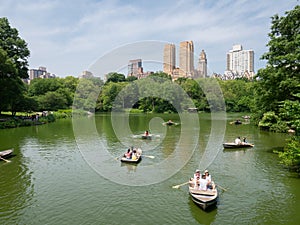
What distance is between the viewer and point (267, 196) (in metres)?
13.8

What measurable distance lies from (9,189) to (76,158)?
7966 millimetres

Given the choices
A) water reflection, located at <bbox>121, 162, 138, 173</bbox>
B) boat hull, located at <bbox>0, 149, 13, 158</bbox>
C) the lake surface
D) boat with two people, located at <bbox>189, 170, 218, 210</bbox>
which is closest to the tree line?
the lake surface

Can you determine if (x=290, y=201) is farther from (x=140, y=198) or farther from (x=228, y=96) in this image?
(x=228, y=96)

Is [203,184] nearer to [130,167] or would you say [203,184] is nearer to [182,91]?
[130,167]

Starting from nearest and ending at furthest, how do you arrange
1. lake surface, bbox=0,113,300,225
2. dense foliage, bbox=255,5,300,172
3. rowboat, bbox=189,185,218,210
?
lake surface, bbox=0,113,300,225 < rowboat, bbox=189,185,218,210 < dense foliage, bbox=255,5,300,172

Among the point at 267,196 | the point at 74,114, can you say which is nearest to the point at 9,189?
the point at 267,196

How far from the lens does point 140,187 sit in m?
15.2

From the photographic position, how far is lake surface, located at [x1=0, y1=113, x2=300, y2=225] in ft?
37.9

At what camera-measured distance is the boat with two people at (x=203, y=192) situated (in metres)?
12.0

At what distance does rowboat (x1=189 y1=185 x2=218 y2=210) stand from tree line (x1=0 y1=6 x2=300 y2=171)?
597cm

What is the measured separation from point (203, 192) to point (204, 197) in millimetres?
442

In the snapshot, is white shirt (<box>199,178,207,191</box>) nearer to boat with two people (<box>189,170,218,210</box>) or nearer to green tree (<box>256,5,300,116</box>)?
boat with two people (<box>189,170,218,210</box>)

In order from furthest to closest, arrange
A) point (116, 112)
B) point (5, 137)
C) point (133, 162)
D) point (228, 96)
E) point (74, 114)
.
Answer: point (228, 96)
point (116, 112)
point (74, 114)
point (5, 137)
point (133, 162)

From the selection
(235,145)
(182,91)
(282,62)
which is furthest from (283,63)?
(182,91)
